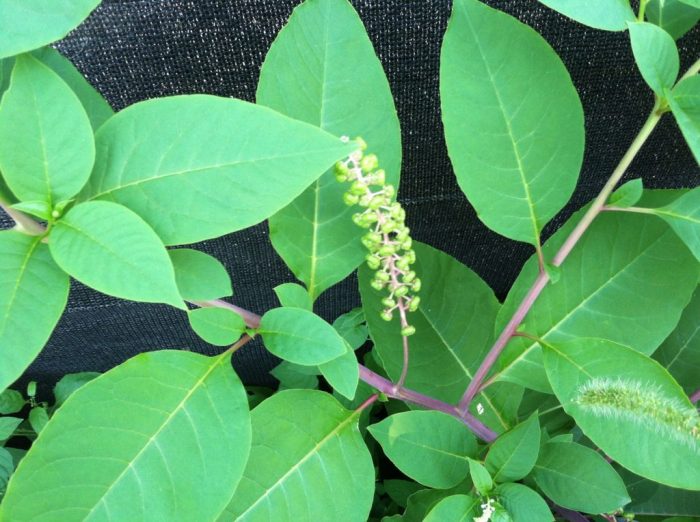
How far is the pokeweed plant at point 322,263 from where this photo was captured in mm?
430

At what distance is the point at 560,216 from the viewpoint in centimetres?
109

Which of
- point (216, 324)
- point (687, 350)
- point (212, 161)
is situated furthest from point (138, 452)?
point (687, 350)

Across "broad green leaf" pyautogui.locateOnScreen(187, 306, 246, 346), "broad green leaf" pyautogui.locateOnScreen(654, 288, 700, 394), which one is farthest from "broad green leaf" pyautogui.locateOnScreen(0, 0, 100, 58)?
"broad green leaf" pyautogui.locateOnScreen(654, 288, 700, 394)

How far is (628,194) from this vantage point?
556 mm

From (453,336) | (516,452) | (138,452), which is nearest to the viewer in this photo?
(138,452)

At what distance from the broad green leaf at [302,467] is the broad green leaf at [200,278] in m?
0.16

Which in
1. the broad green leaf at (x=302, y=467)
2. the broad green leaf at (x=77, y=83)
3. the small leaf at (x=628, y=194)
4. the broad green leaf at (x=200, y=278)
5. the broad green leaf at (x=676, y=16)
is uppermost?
the broad green leaf at (x=676, y=16)

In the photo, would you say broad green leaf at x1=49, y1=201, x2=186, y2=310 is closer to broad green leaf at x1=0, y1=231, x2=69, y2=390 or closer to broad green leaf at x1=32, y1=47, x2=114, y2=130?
broad green leaf at x1=0, y1=231, x2=69, y2=390

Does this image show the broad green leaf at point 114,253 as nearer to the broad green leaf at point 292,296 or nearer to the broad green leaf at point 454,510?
the broad green leaf at point 292,296

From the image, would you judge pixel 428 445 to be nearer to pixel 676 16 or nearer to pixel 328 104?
pixel 328 104

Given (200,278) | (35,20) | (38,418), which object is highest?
(35,20)

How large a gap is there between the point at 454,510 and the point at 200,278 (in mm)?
349

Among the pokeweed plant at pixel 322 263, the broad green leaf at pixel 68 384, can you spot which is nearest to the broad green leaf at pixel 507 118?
the pokeweed plant at pixel 322 263

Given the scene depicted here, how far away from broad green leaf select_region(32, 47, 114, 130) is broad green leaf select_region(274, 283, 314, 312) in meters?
0.23
